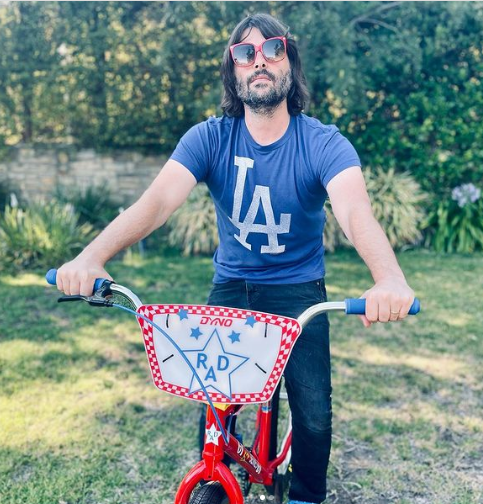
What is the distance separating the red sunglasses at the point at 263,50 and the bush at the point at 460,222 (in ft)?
20.9

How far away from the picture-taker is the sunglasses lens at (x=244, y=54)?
2.42m

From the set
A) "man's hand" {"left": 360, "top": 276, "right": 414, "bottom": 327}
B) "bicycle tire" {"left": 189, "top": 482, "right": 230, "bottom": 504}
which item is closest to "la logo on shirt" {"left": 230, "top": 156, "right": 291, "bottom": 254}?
"man's hand" {"left": 360, "top": 276, "right": 414, "bottom": 327}

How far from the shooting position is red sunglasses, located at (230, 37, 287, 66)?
2.40 metres

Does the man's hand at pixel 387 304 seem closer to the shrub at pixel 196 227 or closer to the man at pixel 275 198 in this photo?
the man at pixel 275 198

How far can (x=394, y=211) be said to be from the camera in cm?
803

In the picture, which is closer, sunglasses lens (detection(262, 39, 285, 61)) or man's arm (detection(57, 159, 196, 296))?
man's arm (detection(57, 159, 196, 296))

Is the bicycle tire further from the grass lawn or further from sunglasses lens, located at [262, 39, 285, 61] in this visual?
sunglasses lens, located at [262, 39, 285, 61]

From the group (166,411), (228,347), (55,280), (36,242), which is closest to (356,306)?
(228,347)

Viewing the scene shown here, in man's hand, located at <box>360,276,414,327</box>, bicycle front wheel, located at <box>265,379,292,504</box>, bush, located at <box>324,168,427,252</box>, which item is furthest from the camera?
bush, located at <box>324,168,427,252</box>

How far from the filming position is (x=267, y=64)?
2.41 metres

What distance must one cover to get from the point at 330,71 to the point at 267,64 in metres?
4.92

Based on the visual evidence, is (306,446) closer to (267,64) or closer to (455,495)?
(455,495)

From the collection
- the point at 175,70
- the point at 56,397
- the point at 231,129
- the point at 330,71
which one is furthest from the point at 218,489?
the point at 175,70

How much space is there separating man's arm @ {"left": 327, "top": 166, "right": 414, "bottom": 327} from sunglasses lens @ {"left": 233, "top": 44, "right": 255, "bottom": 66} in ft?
2.14
